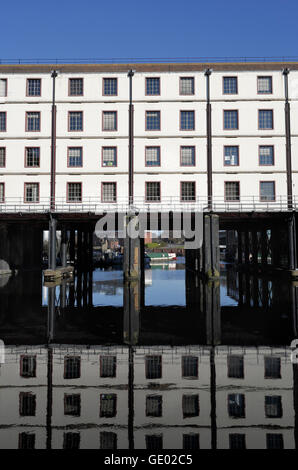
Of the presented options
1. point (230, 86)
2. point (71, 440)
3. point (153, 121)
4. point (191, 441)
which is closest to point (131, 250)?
point (153, 121)

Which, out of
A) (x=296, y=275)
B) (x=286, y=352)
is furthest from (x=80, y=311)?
(x=296, y=275)

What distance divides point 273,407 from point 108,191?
27.7m

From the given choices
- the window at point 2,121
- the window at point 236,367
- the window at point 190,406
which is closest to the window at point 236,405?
the window at point 190,406

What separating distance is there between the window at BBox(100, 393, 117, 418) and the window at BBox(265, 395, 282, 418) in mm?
2810

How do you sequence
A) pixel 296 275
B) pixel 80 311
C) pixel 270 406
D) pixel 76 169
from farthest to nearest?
pixel 76 169, pixel 296 275, pixel 80 311, pixel 270 406

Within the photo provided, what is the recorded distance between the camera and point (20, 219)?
31.7 m

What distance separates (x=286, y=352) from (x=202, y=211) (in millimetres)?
21714

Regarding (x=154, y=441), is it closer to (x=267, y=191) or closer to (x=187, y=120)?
(x=267, y=191)

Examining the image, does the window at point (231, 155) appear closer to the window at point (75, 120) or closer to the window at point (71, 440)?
the window at point (75, 120)

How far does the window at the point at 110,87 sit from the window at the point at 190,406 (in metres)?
31.1

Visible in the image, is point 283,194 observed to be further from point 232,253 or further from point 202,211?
point 232,253

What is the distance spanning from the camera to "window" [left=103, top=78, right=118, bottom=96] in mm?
33219

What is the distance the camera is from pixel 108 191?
1288 inches

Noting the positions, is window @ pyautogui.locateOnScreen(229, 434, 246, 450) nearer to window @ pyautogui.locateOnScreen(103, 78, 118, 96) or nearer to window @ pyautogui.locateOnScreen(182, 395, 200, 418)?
window @ pyautogui.locateOnScreen(182, 395, 200, 418)
